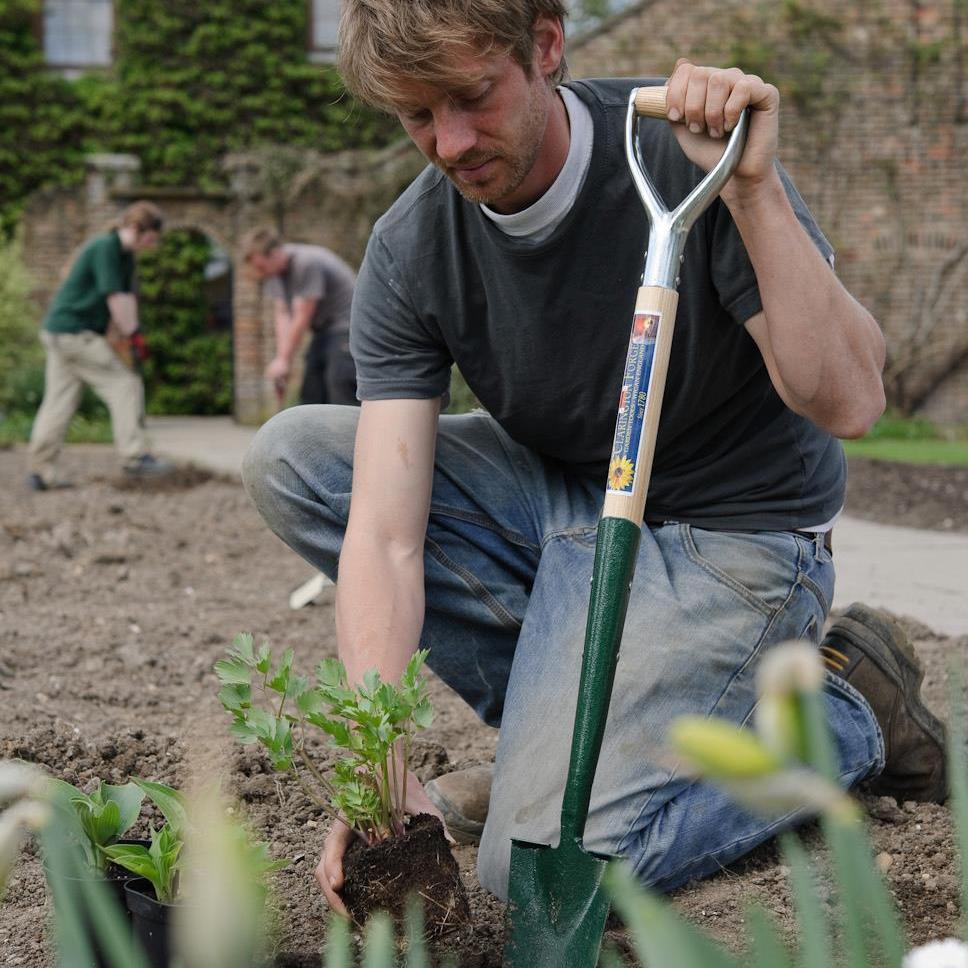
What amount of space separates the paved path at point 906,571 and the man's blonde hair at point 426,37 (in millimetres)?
2586

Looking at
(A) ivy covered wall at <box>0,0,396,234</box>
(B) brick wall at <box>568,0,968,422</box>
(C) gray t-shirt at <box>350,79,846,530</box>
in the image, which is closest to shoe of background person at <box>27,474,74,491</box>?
(C) gray t-shirt at <box>350,79,846,530</box>

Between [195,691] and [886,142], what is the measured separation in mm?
12373

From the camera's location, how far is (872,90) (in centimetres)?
1408

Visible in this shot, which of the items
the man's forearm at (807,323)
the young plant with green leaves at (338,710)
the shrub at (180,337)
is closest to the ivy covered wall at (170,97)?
the shrub at (180,337)

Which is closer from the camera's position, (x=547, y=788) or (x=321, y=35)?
(x=547, y=788)

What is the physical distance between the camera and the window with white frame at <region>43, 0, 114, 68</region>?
16.8 metres

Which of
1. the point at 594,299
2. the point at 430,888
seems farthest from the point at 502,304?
the point at 430,888

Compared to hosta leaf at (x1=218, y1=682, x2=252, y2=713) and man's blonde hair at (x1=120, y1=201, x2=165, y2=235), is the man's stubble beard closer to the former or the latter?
hosta leaf at (x1=218, y1=682, x2=252, y2=713)

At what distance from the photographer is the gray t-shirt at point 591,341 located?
7.59ft

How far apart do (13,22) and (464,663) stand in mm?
16062

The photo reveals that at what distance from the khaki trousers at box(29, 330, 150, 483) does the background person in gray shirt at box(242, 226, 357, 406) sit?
Result: 1.47 m

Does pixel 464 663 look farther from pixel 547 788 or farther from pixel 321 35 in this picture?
pixel 321 35

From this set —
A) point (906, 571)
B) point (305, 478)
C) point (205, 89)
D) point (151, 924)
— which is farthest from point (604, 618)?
point (205, 89)

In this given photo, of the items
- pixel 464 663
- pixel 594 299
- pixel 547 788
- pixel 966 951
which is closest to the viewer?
pixel 966 951
